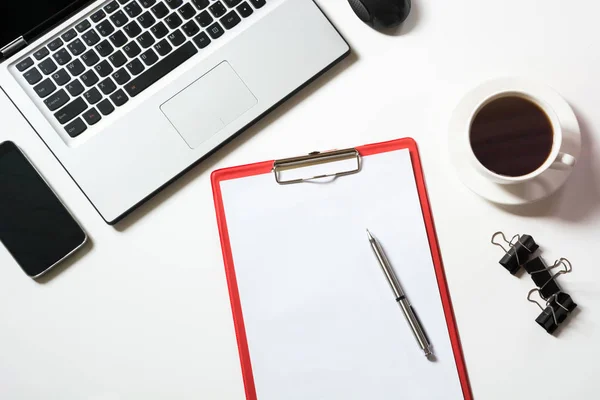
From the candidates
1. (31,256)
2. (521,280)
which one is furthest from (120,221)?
(521,280)

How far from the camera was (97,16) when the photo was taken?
72 cm

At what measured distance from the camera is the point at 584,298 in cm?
69

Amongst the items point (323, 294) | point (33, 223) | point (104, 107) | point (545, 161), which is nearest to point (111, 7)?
point (104, 107)

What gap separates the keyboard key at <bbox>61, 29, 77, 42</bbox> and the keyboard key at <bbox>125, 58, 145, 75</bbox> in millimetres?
76

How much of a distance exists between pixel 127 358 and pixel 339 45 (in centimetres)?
44

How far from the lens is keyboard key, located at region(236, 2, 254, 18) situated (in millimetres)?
726

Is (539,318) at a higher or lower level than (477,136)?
lower

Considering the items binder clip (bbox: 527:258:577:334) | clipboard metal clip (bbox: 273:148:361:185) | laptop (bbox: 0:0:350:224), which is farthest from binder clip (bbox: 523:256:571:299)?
laptop (bbox: 0:0:350:224)

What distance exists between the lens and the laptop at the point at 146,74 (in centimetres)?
70

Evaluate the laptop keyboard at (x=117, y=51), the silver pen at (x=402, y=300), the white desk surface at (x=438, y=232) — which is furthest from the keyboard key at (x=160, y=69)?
the silver pen at (x=402, y=300)

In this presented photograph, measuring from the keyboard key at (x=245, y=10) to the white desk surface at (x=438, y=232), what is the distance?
0.10 metres

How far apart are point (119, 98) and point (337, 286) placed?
0.33m

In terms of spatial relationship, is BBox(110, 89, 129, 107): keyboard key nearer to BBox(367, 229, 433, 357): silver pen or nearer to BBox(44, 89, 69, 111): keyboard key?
BBox(44, 89, 69, 111): keyboard key

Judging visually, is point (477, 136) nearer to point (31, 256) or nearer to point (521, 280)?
point (521, 280)
